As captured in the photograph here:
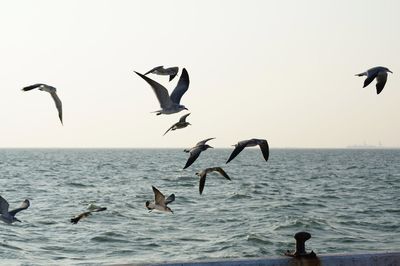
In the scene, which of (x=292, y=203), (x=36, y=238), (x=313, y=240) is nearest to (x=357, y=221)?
(x=313, y=240)

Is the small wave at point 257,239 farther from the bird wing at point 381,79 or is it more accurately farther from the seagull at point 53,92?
the seagull at point 53,92

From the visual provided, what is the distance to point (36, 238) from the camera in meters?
19.4

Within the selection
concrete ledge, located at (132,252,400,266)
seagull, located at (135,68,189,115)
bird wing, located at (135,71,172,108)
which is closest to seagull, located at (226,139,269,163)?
seagull, located at (135,68,189,115)

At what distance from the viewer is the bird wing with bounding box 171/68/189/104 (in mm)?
8161

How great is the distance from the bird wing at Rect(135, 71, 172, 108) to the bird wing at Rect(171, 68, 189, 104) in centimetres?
47

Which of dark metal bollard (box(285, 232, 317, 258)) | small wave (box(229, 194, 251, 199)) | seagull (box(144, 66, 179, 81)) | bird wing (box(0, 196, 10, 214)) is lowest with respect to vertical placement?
small wave (box(229, 194, 251, 199))

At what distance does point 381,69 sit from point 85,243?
488 inches

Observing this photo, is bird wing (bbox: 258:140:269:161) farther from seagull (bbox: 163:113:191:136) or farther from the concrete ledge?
the concrete ledge

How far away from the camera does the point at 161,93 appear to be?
744 centimetres

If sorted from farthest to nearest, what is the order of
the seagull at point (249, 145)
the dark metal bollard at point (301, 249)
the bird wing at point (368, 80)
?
the bird wing at point (368, 80)
the seagull at point (249, 145)
the dark metal bollard at point (301, 249)

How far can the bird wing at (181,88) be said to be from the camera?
26.8 feet

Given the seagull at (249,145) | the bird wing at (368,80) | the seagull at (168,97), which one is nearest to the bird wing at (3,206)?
the seagull at (168,97)

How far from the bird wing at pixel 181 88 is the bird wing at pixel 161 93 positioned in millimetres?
467

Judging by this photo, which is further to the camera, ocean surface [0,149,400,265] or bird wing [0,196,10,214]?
ocean surface [0,149,400,265]
